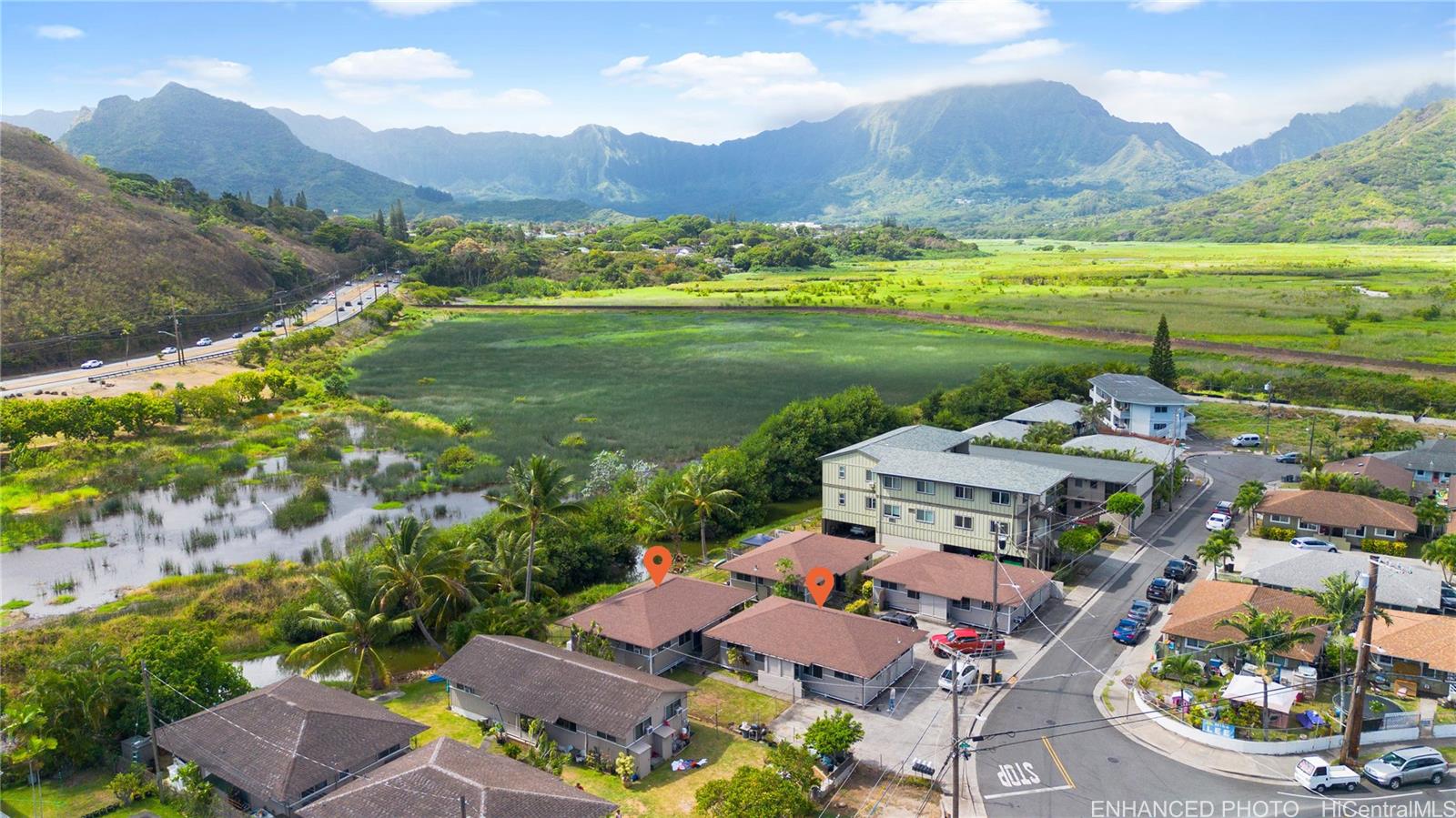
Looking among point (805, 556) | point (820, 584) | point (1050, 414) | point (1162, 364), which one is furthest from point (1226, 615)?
point (1162, 364)

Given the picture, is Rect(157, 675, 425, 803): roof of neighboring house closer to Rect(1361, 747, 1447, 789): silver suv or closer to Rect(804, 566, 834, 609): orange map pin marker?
Rect(804, 566, 834, 609): orange map pin marker

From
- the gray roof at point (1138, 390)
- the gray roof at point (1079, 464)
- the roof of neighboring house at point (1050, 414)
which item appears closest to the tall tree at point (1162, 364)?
the gray roof at point (1138, 390)

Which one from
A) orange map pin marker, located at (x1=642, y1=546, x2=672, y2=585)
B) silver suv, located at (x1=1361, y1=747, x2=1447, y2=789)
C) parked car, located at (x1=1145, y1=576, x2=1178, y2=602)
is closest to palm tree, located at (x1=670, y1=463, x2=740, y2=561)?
orange map pin marker, located at (x1=642, y1=546, x2=672, y2=585)

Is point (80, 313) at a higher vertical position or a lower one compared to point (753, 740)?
higher

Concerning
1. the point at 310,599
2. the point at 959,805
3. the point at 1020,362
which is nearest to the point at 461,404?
the point at 310,599

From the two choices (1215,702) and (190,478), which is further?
(190,478)

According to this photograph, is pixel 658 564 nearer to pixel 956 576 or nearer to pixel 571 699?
pixel 571 699

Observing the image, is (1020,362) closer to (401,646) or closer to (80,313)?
(401,646)
